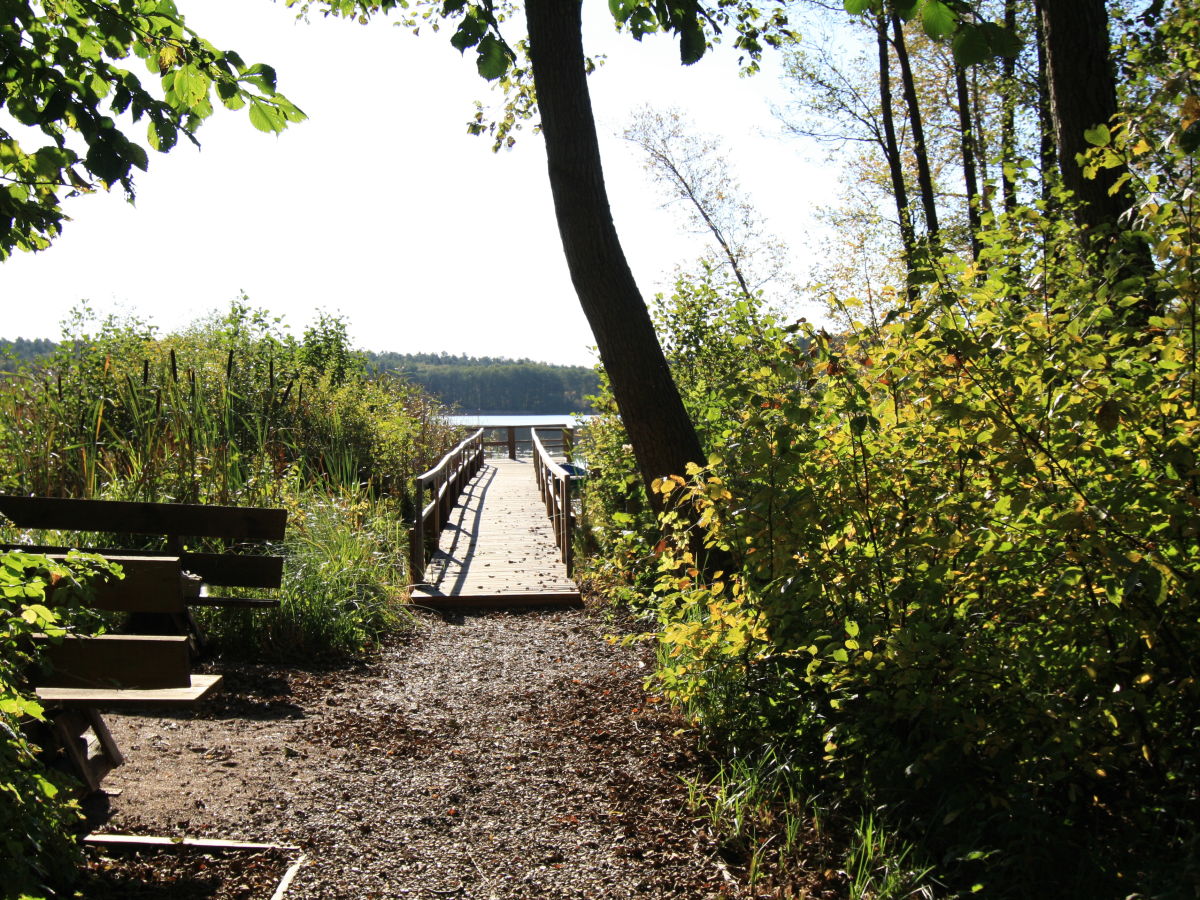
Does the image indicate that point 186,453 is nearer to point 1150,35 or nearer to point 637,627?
point 637,627

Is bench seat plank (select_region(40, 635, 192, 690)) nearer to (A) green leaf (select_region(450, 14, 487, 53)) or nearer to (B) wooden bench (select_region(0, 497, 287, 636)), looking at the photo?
(B) wooden bench (select_region(0, 497, 287, 636))

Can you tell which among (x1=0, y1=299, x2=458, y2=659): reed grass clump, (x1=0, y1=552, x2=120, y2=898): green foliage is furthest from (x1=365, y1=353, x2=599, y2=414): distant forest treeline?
(x1=0, y1=552, x2=120, y2=898): green foliage

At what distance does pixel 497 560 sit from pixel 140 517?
5.60 m

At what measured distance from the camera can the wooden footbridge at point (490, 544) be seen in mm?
8281

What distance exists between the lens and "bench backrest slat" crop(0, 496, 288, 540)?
185 inches

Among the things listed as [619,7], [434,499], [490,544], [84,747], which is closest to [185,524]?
[84,747]

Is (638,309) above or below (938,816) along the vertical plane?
above

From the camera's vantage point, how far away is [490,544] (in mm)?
11305

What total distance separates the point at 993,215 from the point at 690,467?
154cm

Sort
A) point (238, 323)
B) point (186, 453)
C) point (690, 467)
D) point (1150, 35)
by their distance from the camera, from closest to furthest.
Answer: point (690, 467) < point (186, 453) < point (1150, 35) < point (238, 323)

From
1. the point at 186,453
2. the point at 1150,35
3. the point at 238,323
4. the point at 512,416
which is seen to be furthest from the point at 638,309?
the point at 512,416

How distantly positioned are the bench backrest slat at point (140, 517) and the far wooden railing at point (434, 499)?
370 centimetres

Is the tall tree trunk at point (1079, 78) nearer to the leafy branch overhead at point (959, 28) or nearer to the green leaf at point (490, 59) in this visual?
the leafy branch overhead at point (959, 28)

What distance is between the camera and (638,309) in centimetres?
538
